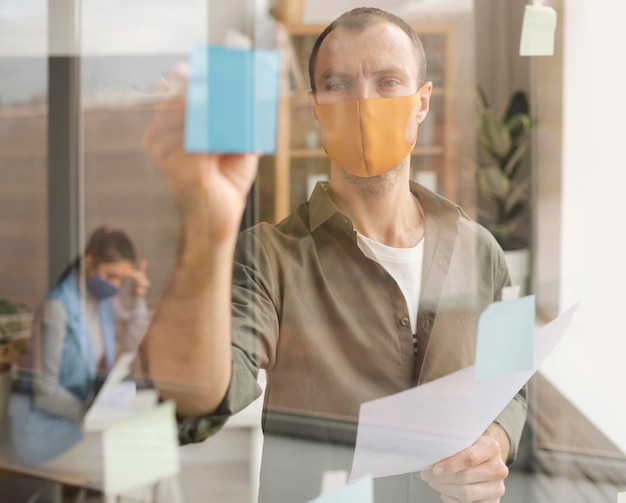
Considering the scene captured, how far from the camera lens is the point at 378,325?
0.55m

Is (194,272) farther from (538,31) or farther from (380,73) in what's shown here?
(538,31)

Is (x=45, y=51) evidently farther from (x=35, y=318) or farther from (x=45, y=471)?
(x=45, y=471)

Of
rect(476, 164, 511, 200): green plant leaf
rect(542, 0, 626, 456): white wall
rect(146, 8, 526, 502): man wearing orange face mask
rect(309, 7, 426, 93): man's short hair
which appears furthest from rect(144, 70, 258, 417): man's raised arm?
rect(542, 0, 626, 456): white wall

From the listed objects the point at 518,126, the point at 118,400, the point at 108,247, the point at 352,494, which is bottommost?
the point at 352,494

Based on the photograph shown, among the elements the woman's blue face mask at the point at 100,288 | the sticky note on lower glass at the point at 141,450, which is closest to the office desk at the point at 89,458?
the sticky note on lower glass at the point at 141,450

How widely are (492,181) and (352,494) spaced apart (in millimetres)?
304

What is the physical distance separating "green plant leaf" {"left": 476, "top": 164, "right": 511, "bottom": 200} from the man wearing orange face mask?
31mm

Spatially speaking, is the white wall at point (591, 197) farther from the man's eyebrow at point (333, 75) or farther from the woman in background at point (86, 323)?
the woman in background at point (86, 323)

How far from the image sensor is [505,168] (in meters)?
0.57

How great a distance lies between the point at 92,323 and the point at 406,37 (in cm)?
35

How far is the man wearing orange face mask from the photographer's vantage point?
0.49m

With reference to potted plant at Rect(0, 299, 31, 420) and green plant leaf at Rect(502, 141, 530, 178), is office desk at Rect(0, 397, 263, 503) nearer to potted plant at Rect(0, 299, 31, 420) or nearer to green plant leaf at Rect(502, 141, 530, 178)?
potted plant at Rect(0, 299, 31, 420)

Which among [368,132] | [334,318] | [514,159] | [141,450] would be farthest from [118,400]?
[514,159]

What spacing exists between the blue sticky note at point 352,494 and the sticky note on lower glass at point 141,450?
0.14 m
